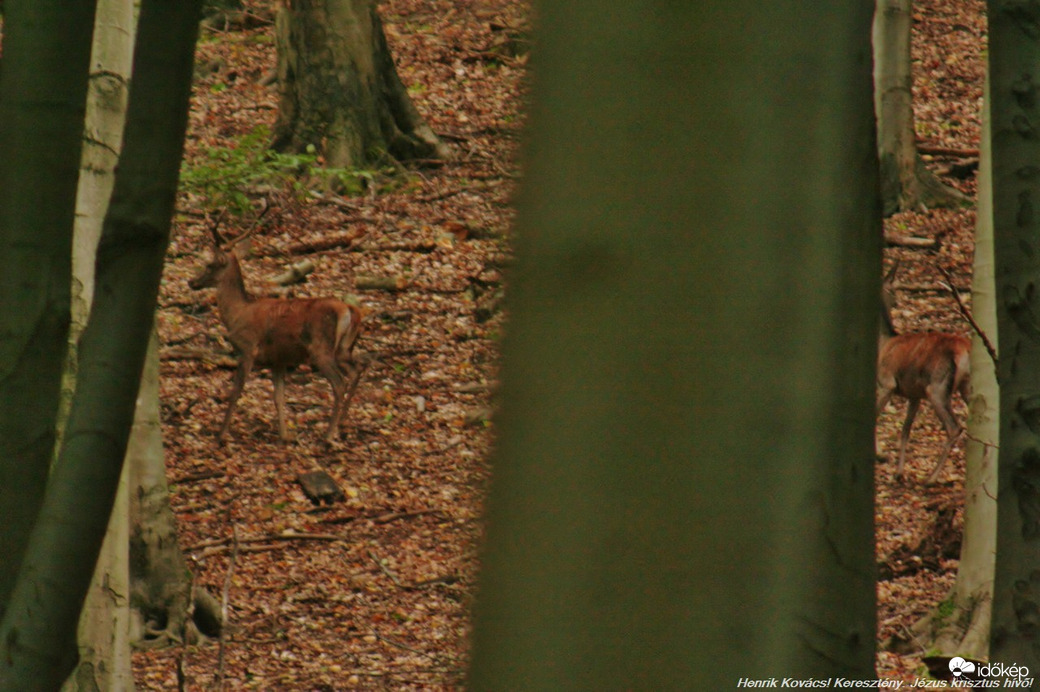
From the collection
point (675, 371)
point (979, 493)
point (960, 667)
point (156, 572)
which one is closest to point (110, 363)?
point (675, 371)

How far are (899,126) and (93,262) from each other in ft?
39.5

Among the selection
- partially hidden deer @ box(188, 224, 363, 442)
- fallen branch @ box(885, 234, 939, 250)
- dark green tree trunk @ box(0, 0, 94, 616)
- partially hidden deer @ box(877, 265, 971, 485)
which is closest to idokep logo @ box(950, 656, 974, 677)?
dark green tree trunk @ box(0, 0, 94, 616)

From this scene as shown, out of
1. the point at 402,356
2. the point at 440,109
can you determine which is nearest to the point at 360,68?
the point at 440,109

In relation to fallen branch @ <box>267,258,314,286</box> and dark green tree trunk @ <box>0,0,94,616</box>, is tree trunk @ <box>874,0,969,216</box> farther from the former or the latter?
dark green tree trunk @ <box>0,0,94,616</box>

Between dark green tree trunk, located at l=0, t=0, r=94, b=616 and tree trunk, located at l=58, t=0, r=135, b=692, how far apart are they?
2637 mm

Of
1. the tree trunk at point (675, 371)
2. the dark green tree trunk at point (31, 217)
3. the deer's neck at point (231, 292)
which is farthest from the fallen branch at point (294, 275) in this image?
the tree trunk at point (675, 371)

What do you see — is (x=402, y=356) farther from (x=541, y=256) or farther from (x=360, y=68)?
(x=541, y=256)

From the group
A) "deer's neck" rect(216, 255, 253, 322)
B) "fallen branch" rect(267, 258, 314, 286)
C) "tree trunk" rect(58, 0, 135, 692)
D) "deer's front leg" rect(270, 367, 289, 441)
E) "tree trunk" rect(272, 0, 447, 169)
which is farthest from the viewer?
"tree trunk" rect(272, 0, 447, 169)

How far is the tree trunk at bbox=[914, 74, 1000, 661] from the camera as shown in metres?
6.04

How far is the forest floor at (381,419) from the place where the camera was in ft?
25.9

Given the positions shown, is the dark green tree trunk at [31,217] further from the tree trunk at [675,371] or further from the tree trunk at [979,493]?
the tree trunk at [979,493]

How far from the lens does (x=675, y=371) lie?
127 centimetres

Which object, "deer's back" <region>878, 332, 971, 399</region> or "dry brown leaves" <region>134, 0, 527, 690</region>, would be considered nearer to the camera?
"dry brown leaves" <region>134, 0, 527, 690</region>

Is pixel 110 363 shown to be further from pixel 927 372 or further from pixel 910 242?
pixel 910 242
